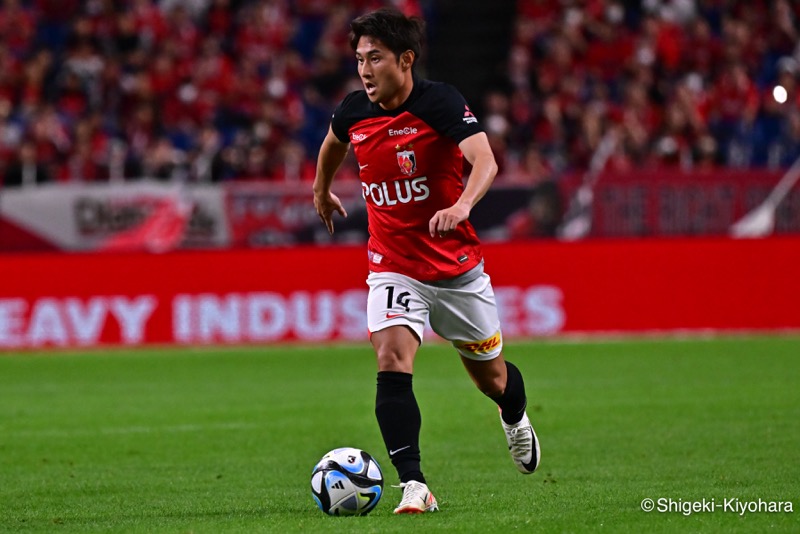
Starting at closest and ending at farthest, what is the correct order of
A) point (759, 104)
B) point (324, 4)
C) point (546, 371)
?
1. point (546, 371)
2. point (759, 104)
3. point (324, 4)

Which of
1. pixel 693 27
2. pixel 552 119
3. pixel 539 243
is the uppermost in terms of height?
pixel 693 27

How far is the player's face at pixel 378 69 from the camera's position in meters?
6.54

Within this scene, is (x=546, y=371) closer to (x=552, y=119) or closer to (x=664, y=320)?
(x=664, y=320)

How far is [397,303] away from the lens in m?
6.62

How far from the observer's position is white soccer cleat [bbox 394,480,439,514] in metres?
6.16

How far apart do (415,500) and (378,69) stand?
197 cm

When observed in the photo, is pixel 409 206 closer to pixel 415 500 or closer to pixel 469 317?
pixel 469 317

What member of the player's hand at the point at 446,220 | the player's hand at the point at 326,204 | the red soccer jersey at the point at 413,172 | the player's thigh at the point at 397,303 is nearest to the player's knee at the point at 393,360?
the player's thigh at the point at 397,303

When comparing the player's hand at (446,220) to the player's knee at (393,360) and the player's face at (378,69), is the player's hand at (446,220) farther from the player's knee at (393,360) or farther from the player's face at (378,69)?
the player's face at (378,69)

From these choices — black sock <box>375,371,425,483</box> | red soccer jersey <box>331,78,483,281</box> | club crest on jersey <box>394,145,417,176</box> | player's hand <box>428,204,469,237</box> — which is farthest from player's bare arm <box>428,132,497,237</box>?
black sock <box>375,371,425,483</box>

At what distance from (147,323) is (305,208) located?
2720 mm

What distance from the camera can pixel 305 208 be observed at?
58.5 ft

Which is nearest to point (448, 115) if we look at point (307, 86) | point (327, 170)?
point (327, 170)

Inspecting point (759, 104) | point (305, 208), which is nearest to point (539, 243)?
point (305, 208)
